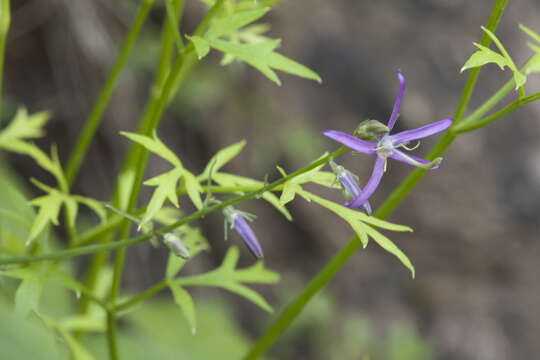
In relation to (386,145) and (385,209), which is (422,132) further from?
(385,209)

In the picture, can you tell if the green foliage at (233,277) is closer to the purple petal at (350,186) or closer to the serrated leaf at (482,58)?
the purple petal at (350,186)

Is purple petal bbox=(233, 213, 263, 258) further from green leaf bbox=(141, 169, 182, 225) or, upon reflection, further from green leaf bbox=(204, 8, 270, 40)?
green leaf bbox=(204, 8, 270, 40)

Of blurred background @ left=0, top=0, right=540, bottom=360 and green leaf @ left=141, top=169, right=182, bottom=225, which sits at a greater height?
green leaf @ left=141, top=169, right=182, bottom=225

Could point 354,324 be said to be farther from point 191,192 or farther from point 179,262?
point 191,192

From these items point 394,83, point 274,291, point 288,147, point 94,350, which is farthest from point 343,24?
point 94,350

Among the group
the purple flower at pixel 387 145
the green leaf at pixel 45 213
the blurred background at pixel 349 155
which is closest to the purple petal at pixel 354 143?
the purple flower at pixel 387 145

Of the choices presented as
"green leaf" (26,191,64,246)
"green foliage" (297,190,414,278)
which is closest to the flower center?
"green foliage" (297,190,414,278)

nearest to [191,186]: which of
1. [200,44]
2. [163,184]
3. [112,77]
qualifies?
[163,184]
